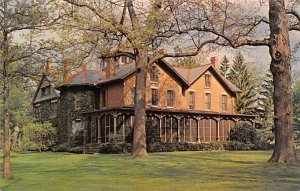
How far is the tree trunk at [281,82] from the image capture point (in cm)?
1914

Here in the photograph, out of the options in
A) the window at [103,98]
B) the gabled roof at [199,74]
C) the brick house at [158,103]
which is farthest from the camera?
the gabled roof at [199,74]

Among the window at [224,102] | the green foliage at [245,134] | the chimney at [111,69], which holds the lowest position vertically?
the green foliage at [245,134]

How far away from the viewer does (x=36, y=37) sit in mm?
15398

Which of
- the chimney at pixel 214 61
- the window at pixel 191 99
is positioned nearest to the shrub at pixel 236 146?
the window at pixel 191 99

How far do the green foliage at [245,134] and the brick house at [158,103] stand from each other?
1248 mm

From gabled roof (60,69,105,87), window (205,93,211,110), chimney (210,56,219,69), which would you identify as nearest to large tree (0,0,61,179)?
gabled roof (60,69,105,87)

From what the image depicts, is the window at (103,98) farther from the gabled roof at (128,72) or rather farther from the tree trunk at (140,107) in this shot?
the tree trunk at (140,107)

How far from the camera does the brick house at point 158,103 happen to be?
42.1 metres

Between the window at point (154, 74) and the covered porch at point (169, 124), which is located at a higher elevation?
the window at point (154, 74)

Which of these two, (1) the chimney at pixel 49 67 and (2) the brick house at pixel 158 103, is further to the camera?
(2) the brick house at pixel 158 103

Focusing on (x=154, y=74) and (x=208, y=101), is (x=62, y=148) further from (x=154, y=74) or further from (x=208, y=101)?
(x=208, y=101)

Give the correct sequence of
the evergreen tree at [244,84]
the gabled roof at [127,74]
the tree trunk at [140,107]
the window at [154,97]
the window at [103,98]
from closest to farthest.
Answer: the tree trunk at [140,107] < the gabled roof at [127,74] < the window at [154,97] < the window at [103,98] < the evergreen tree at [244,84]

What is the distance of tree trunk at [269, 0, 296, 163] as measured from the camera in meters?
19.1

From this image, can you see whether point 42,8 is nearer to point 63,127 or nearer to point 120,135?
point 120,135
